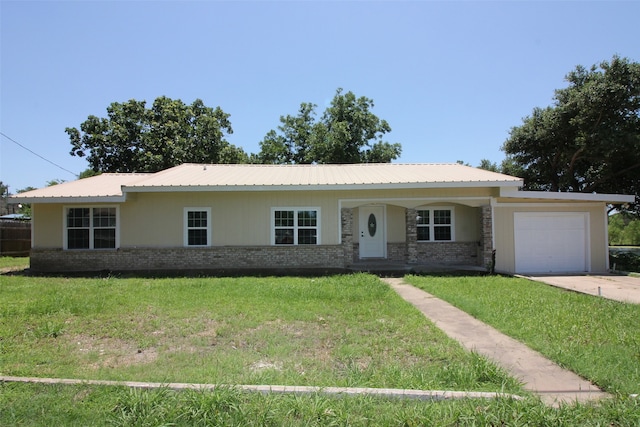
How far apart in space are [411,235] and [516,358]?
31.8ft

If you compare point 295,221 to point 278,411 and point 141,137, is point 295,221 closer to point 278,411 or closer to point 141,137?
point 278,411

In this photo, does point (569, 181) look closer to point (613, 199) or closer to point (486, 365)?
point (613, 199)

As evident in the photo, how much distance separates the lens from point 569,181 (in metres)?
23.2

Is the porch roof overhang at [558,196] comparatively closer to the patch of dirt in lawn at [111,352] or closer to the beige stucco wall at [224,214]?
the beige stucco wall at [224,214]

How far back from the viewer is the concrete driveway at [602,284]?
934 cm

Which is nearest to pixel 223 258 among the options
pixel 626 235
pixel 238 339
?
pixel 238 339

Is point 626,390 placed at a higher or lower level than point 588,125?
lower

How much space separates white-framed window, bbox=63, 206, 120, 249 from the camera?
47.1 feet

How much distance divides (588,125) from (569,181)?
4.26 m

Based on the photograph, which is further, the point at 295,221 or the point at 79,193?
the point at 295,221

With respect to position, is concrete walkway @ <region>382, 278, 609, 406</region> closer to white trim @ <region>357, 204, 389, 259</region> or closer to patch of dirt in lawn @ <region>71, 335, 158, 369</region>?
patch of dirt in lawn @ <region>71, 335, 158, 369</region>

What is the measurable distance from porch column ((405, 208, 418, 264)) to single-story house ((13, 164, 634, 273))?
1.4 inches

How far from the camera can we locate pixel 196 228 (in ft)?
46.6

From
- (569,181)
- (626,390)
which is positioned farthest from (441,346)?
(569,181)
